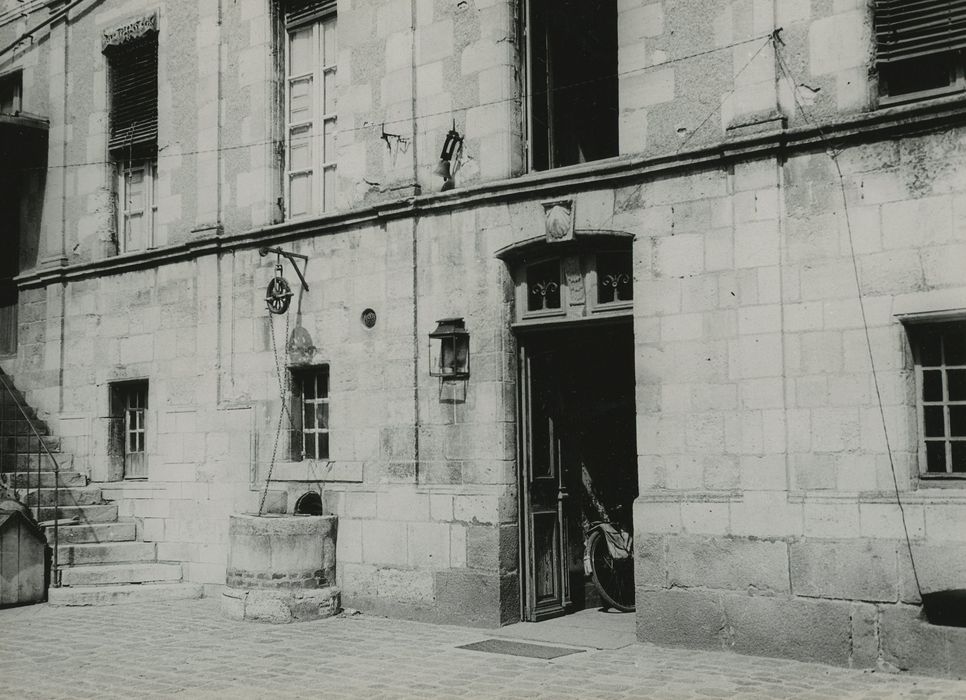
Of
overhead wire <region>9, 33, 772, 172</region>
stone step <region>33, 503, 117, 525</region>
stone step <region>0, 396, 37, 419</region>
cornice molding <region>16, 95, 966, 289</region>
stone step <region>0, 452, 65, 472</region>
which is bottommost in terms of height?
stone step <region>33, 503, 117, 525</region>

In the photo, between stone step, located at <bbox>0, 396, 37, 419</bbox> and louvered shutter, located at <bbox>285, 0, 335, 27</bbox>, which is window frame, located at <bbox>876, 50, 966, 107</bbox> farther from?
stone step, located at <bbox>0, 396, 37, 419</bbox>

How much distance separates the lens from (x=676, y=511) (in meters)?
8.69

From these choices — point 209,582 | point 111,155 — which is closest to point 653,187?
point 209,582

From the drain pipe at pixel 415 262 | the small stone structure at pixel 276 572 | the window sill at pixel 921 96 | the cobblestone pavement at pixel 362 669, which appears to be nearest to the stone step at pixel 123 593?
the cobblestone pavement at pixel 362 669

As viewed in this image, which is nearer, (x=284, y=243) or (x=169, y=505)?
(x=284, y=243)

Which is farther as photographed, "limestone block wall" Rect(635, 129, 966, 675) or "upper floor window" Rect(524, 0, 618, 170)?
"upper floor window" Rect(524, 0, 618, 170)

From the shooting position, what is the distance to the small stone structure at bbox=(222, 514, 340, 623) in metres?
10.2

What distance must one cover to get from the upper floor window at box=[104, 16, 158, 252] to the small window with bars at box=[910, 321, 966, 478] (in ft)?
31.6

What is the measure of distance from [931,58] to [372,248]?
18.0ft

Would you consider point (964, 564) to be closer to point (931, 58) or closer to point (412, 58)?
point (931, 58)

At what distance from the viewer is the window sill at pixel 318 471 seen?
10945 millimetres

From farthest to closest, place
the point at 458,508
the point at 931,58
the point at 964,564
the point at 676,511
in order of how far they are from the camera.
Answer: the point at 458,508 → the point at 676,511 → the point at 931,58 → the point at 964,564

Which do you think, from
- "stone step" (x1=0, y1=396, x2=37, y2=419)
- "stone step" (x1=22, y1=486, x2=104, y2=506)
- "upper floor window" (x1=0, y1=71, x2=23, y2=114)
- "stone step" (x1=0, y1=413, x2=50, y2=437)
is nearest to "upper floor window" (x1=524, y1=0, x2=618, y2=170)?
"stone step" (x1=22, y1=486, x2=104, y2=506)

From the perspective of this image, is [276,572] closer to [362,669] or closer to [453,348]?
[362,669]
